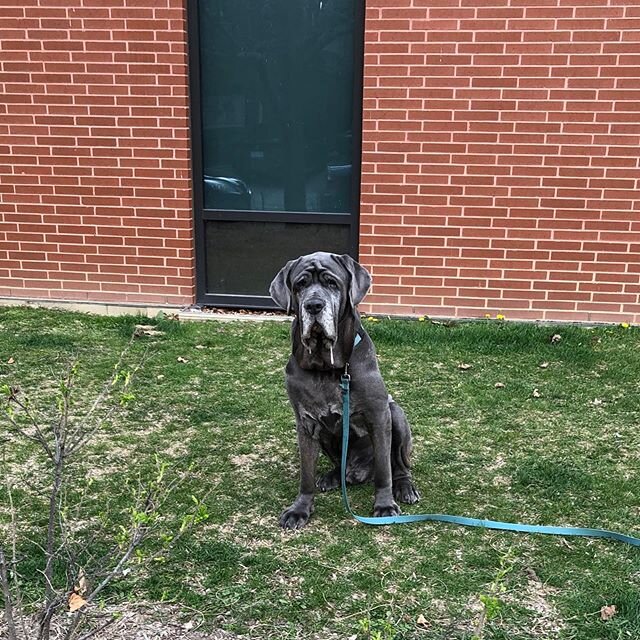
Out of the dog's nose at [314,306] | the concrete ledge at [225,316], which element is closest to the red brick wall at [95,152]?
the concrete ledge at [225,316]

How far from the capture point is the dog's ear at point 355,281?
10.6ft

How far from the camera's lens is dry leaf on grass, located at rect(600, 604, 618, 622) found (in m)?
2.72

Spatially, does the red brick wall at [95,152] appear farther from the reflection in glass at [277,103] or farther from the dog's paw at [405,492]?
the dog's paw at [405,492]

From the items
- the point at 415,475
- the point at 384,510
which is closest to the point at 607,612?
the point at 384,510

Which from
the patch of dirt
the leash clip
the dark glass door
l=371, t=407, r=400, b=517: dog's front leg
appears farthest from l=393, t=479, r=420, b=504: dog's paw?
the dark glass door

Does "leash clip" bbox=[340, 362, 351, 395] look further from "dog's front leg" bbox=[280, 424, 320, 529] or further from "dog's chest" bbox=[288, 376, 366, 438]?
"dog's front leg" bbox=[280, 424, 320, 529]

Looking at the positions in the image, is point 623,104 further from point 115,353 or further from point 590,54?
point 115,353

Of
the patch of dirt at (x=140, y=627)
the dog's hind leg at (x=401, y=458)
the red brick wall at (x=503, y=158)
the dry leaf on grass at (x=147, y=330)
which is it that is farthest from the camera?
the dry leaf on grass at (x=147, y=330)

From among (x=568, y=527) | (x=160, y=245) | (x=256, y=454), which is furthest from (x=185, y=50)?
(x=568, y=527)

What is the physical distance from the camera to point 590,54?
601cm

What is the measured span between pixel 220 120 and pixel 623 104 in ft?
12.1

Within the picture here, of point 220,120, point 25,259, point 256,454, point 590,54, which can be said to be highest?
point 590,54

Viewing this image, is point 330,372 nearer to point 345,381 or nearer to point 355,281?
point 345,381

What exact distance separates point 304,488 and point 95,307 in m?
4.36
